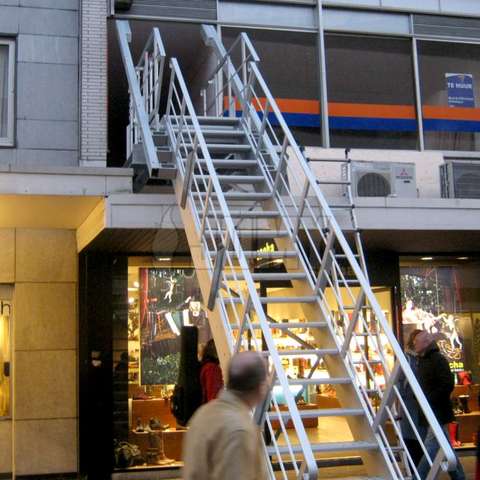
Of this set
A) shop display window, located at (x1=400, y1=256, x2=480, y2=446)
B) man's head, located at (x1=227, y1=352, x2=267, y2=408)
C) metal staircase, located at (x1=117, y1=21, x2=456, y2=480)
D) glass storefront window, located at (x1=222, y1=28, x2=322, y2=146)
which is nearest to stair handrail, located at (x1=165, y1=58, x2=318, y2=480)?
metal staircase, located at (x1=117, y1=21, x2=456, y2=480)

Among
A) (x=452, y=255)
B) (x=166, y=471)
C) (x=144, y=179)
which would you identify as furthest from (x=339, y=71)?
(x=166, y=471)

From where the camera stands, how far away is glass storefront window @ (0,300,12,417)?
11.8 metres

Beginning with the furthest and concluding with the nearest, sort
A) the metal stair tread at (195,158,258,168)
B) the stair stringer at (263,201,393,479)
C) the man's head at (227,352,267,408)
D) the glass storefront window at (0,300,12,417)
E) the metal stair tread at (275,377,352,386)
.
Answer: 1. the glass storefront window at (0,300,12,417)
2. the metal stair tread at (195,158,258,168)
3. the metal stair tread at (275,377,352,386)
4. the stair stringer at (263,201,393,479)
5. the man's head at (227,352,267,408)

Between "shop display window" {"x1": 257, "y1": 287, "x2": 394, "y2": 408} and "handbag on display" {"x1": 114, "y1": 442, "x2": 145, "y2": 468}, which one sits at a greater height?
"shop display window" {"x1": 257, "y1": 287, "x2": 394, "y2": 408}

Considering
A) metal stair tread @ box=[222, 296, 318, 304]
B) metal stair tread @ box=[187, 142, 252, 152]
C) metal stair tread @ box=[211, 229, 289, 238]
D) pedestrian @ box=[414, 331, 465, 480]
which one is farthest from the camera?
metal stair tread @ box=[187, 142, 252, 152]

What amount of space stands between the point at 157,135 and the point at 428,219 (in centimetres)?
A: 348

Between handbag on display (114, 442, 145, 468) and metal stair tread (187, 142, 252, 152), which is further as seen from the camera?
handbag on display (114, 442, 145, 468)

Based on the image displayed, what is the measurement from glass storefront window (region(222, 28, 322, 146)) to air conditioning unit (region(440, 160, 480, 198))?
1.97 metres

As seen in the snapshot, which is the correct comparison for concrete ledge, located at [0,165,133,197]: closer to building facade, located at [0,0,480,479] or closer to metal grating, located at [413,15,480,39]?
building facade, located at [0,0,480,479]

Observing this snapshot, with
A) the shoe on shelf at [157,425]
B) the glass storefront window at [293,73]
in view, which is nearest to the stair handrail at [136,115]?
the glass storefront window at [293,73]

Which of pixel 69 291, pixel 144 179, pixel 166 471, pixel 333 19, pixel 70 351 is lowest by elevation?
pixel 166 471

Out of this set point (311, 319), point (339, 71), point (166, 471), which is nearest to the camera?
point (311, 319)

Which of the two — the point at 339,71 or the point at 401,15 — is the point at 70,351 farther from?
the point at 401,15

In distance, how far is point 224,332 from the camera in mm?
7215
